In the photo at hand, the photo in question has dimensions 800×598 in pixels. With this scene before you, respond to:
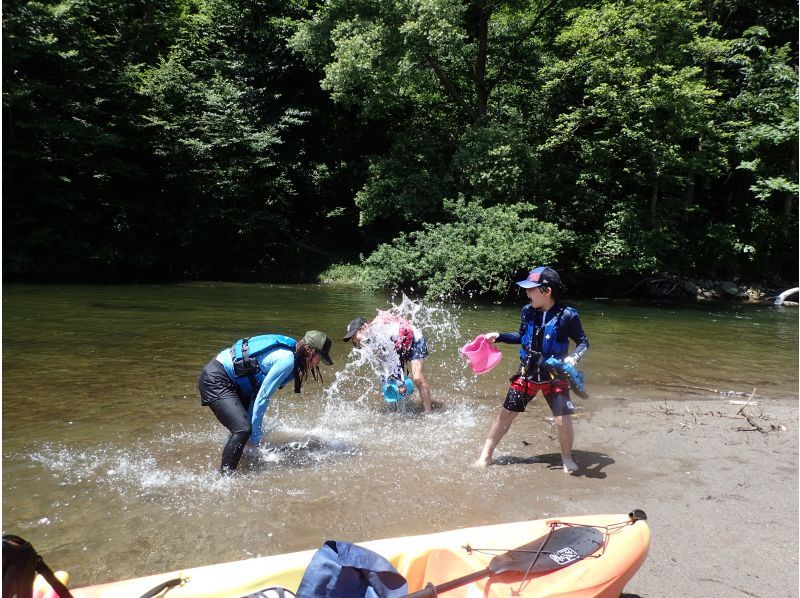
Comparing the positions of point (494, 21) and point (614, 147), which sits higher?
point (494, 21)

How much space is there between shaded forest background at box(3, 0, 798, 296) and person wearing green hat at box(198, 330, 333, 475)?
43.5ft

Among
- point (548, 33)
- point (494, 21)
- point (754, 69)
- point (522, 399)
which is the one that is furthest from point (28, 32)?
point (754, 69)

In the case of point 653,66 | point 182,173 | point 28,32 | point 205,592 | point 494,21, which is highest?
point 494,21

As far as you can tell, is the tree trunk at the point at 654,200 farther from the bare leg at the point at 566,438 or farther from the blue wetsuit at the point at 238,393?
the blue wetsuit at the point at 238,393

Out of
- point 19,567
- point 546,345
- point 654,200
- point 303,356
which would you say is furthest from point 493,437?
point 654,200

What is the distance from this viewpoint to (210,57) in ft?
93.9

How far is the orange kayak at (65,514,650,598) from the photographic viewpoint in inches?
113

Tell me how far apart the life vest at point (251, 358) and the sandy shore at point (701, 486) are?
9.10 ft

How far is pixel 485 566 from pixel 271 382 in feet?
8.02

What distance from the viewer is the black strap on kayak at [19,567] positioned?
2.15 m

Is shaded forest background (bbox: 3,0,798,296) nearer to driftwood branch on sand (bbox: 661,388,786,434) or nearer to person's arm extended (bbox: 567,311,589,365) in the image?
driftwood branch on sand (bbox: 661,388,786,434)

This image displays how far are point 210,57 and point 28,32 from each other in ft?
26.2

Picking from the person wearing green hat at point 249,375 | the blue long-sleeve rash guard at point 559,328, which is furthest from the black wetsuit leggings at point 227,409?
the blue long-sleeve rash guard at point 559,328

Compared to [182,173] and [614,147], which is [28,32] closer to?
[182,173]
